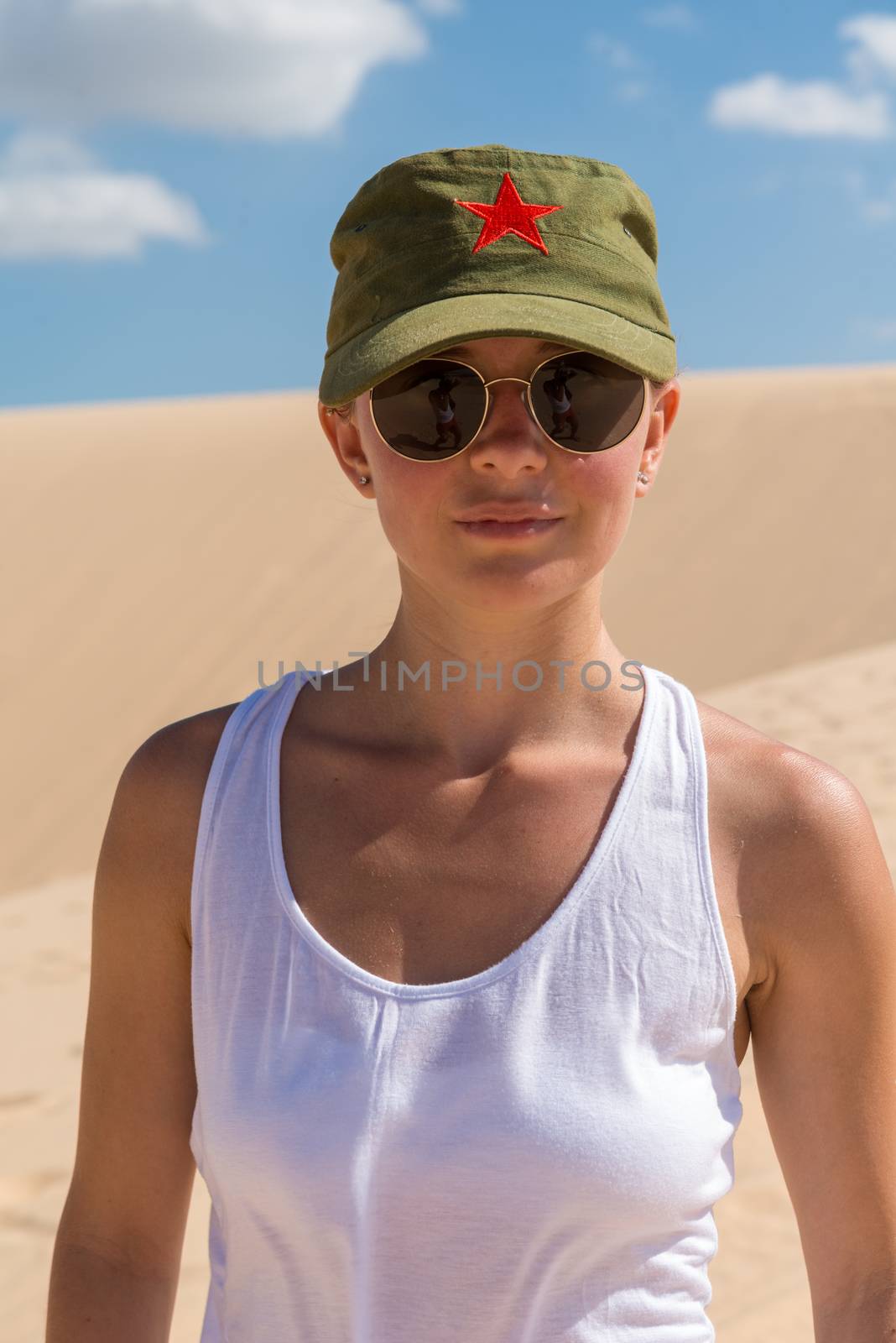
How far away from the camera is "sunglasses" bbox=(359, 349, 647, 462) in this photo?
140cm

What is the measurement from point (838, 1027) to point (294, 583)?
49.3 ft

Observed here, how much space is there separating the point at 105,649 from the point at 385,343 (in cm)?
1409

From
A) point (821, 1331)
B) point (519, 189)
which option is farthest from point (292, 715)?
point (821, 1331)

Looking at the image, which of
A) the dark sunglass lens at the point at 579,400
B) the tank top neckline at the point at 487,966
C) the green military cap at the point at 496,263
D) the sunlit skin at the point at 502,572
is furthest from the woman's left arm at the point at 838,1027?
the green military cap at the point at 496,263

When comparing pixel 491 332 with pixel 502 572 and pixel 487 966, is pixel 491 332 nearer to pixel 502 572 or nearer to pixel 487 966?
pixel 502 572

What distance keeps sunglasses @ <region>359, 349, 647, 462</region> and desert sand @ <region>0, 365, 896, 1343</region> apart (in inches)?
225

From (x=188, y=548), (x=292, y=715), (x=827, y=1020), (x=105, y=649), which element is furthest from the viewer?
Result: (x=188, y=548)

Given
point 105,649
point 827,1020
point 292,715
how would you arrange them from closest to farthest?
1. point 827,1020
2. point 292,715
3. point 105,649

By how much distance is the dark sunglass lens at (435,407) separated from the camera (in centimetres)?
141

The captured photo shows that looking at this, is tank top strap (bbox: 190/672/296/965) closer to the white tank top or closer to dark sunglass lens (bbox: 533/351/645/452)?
the white tank top

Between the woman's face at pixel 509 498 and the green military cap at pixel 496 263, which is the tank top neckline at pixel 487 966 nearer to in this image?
the woman's face at pixel 509 498

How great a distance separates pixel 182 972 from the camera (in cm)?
145

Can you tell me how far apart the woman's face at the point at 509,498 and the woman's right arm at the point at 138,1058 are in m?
0.35

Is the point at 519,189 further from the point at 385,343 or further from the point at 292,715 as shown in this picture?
the point at 292,715
